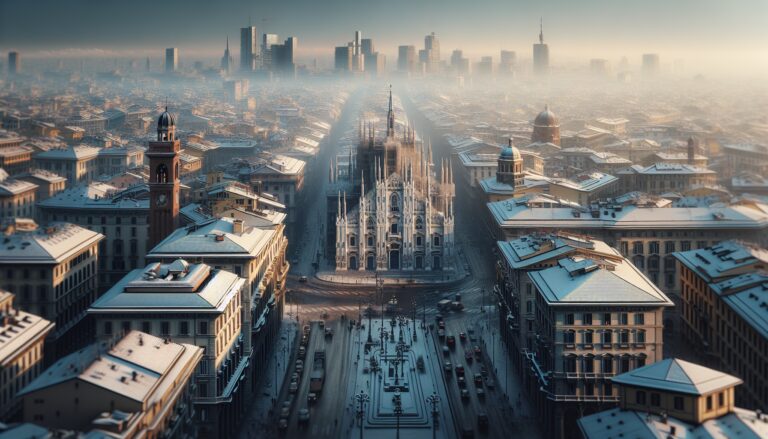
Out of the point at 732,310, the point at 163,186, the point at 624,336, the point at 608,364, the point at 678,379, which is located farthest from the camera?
the point at 163,186

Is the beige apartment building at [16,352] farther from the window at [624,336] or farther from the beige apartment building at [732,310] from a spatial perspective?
the beige apartment building at [732,310]

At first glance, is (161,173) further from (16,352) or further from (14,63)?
(14,63)

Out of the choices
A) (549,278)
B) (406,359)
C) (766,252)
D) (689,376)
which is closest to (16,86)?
(406,359)

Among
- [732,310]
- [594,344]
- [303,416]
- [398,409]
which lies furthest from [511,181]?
[303,416]

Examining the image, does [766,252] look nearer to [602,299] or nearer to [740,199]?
[602,299]

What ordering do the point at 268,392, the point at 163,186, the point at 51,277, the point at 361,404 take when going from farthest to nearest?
1. the point at 163,186
2. the point at 51,277
3. the point at 268,392
4. the point at 361,404

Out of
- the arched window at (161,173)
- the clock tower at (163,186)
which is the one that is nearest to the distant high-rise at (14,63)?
the clock tower at (163,186)
